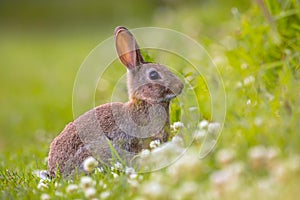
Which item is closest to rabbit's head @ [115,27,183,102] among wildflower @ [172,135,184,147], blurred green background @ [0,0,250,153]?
wildflower @ [172,135,184,147]

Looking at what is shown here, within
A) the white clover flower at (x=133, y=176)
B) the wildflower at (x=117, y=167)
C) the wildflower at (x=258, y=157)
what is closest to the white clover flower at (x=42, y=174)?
the wildflower at (x=117, y=167)

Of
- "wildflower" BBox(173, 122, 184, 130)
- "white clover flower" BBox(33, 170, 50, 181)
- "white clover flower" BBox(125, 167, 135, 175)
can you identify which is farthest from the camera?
"wildflower" BBox(173, 122, 184, 130)

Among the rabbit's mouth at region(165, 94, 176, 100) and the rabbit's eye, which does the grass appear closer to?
the rabbit's mouth at region(165, 94, 176, 100)

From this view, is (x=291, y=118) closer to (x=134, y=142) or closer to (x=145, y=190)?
(x=145, y=190)

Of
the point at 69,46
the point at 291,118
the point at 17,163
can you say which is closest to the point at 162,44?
the point at 17,163

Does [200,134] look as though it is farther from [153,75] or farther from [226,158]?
[153,75]

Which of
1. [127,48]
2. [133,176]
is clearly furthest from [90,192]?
[127,48]
